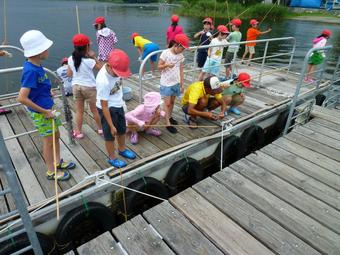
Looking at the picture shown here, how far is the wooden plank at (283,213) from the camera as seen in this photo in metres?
2.81

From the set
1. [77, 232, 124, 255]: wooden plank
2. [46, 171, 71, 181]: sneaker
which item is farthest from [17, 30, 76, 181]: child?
[77, 232, 124, 255]: wooden plank

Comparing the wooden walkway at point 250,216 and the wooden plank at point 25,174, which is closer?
the wooden walkway at point 250,216

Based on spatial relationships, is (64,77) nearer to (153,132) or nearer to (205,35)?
(153,132)

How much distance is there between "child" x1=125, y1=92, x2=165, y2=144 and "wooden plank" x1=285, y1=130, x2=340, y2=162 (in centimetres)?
235

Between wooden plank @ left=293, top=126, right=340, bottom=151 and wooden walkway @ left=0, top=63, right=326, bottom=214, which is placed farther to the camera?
wooden plank @ left=293, top=126, right=340, bottom=151

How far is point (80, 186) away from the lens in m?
3.24

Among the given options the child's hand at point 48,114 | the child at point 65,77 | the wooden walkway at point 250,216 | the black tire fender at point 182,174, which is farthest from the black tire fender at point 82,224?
the child at point 65,77

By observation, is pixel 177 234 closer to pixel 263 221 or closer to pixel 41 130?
pixel 263 221

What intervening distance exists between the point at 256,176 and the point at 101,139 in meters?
2.37

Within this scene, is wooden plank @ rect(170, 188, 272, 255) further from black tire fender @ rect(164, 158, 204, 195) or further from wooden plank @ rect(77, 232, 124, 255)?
wooden plank @ rect(77, 232, 124, 255)

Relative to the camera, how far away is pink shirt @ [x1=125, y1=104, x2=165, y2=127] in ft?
13.6

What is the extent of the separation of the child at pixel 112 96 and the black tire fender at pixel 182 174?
78 cm

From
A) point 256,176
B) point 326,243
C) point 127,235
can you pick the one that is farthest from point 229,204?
point 127,235

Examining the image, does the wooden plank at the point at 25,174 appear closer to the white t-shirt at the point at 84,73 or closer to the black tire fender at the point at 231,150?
the white t-shirt at the point at 84,73
